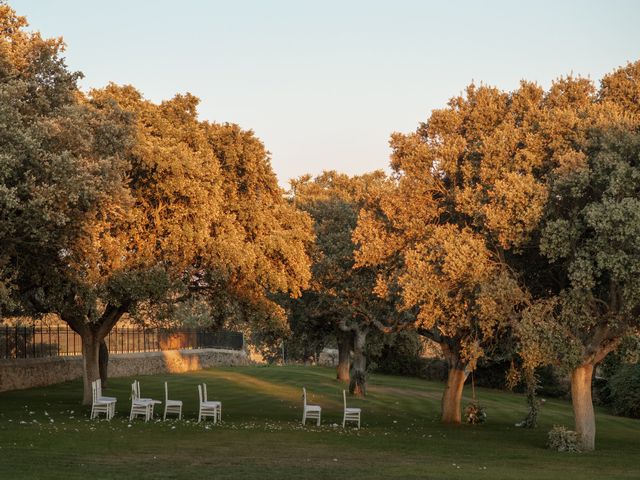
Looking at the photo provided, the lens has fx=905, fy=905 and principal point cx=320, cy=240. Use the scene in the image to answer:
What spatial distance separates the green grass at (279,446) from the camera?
19.4 metres

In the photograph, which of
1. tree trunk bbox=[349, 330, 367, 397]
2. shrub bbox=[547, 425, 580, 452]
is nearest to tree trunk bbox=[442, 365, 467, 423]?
shrub bbox=[547, 425, 580, 452]

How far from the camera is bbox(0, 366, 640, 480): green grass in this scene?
1941cm

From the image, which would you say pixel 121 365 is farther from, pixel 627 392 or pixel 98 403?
pixel 627 392

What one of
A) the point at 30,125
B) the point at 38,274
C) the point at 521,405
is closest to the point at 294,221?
the point at 38,274

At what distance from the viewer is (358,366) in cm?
4906

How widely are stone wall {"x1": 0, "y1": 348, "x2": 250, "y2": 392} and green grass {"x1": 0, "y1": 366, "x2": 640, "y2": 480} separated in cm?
263

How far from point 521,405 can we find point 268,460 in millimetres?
33848

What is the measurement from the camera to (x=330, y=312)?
49.3 m

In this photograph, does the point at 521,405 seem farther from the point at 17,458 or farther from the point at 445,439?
the point at 17,458

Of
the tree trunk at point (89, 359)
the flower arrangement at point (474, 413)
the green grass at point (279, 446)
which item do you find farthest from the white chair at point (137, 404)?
the flower arrangement at point (474, 413)

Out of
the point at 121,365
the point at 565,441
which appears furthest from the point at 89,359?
the point at 121,365

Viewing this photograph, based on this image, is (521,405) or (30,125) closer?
(30,125)

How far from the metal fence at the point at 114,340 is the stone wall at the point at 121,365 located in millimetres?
922

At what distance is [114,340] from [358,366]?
2072cm
